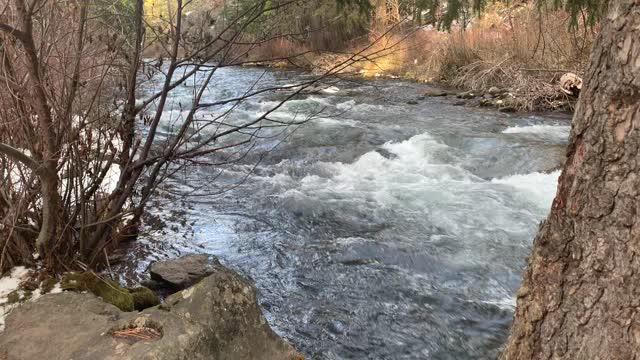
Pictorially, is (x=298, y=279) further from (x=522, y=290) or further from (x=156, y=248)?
(x=522, y=290)

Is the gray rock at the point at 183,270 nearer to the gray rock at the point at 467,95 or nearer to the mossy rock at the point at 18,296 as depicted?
the mossy rock at the point at 18,296

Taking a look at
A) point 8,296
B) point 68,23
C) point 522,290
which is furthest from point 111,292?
point 522,290

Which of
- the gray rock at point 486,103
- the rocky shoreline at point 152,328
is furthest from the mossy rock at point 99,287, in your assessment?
the gray rock at point 486,103

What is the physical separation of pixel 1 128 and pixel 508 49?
11.6 meters

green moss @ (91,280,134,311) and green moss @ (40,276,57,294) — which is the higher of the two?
green moss @ (40,276,57,294)

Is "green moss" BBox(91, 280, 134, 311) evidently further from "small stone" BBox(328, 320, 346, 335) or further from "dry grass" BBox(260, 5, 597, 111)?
"dry grass" BBox(260, 5, 597, 111)

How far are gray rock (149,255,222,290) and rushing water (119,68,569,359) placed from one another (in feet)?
1.53

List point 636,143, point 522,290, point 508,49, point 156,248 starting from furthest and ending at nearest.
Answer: point 508,49 → point 156,248 → point 522,290 → point 636,143

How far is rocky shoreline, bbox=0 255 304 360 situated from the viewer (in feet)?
8.06

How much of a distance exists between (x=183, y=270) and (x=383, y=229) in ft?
6.98

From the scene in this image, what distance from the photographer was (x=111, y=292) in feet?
10.4

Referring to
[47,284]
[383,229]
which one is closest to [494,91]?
[383,229]

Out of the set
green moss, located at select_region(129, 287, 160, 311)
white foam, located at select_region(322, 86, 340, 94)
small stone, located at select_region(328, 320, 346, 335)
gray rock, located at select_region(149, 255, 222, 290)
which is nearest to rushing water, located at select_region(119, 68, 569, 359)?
small stone, located at select_region(328, 320, 346, 335)

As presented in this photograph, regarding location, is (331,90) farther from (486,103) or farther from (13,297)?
(13,297)
